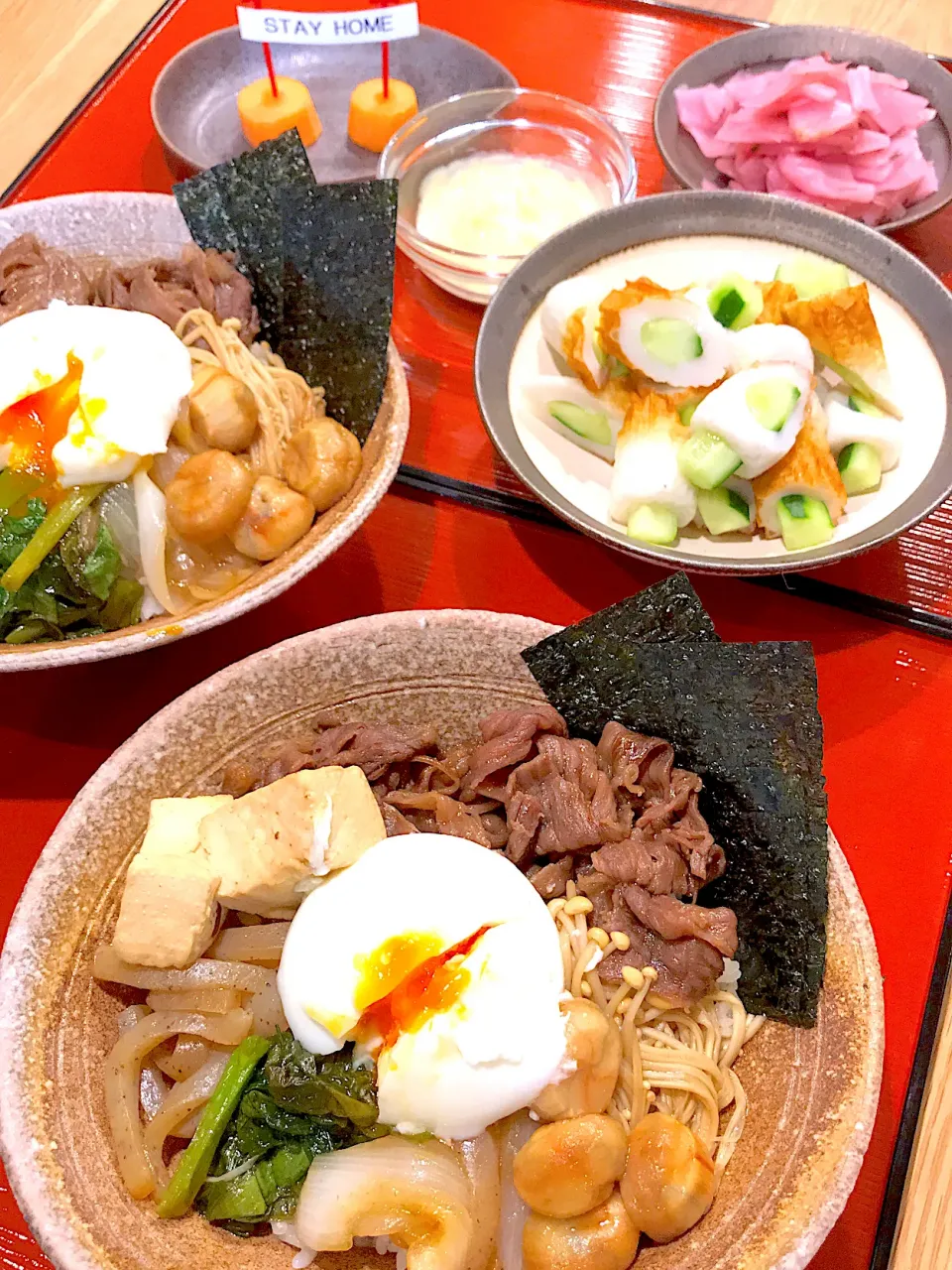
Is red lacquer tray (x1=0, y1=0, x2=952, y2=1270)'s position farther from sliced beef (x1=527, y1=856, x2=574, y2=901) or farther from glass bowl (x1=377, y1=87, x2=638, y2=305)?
sliced beef (x1=527, y1=856, x2=574, y2=901)

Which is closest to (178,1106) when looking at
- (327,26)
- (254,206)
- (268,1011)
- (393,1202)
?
(268,1011)

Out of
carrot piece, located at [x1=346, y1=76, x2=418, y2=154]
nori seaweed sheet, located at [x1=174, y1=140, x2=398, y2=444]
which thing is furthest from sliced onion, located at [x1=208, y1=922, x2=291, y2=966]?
carrot piece, located at [x1=346, y1=76, x2=418, y2=154]

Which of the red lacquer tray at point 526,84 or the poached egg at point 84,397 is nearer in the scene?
the poached egg at point 84,397

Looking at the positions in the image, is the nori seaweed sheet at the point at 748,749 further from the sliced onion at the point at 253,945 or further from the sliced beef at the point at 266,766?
the sliced onion at the point at 253,945

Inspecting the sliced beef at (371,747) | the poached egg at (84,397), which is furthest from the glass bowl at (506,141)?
the sliced beef at (371,747)

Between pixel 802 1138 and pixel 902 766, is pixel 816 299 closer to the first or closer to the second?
pixel 902 766

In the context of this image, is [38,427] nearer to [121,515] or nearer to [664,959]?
[121,515]
